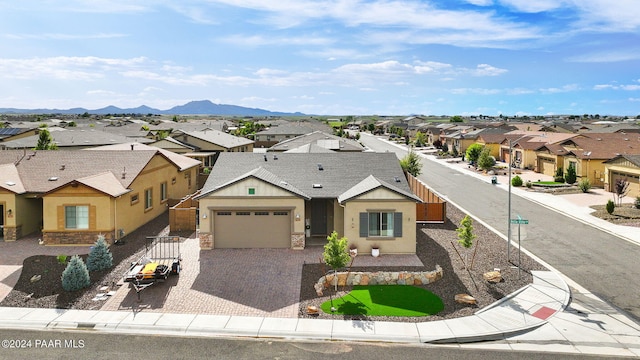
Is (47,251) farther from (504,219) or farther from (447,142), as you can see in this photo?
(447,142)

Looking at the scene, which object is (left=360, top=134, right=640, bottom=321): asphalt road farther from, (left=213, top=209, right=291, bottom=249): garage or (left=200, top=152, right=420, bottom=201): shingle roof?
(left=213, top=209, right=291, bottom=249): garage

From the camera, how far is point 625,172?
1583 inches

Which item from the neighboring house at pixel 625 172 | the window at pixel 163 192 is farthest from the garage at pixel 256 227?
the neighboring house at pixel 625 172

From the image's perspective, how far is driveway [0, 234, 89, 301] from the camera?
64.2 feet

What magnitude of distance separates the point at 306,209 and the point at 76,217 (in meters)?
13.2

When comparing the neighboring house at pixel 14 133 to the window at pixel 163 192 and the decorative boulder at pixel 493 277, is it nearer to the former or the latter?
the window at pixel 163 192

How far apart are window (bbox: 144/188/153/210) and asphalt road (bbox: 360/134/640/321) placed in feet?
76.3

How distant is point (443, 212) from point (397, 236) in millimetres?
8437

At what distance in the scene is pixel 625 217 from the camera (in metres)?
31.6

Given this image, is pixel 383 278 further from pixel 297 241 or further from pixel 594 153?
pixel 594 153

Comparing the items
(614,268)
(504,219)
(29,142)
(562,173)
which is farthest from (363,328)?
(29,142)

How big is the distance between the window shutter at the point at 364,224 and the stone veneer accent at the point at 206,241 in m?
Answer: 8.33

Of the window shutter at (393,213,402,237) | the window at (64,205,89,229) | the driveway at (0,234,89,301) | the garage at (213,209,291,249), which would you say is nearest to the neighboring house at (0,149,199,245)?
the window at (64,205,89,229)

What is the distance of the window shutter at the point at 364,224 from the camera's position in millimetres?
22719
